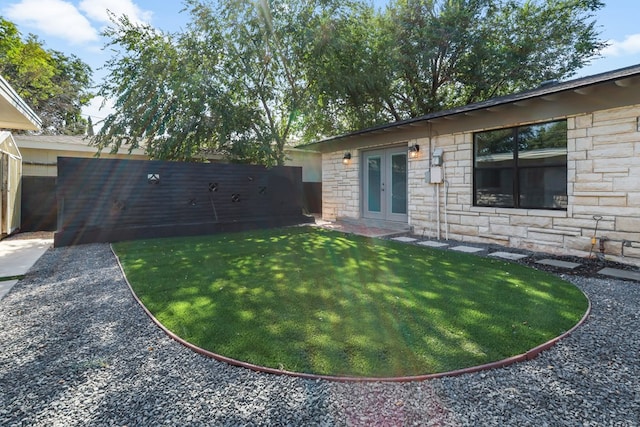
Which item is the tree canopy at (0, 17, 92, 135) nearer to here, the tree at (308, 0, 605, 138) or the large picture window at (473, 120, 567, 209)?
the tree at (308, 0, 605, 138)

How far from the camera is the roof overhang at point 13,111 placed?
475cm

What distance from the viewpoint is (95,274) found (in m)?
4.55

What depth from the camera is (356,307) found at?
10.3 ft

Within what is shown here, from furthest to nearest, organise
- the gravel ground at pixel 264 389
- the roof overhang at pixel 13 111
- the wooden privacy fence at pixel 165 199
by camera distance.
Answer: the wooden privacy fence at pixel 165 199, the roof overhang at pixel 13 111, the gravel ground at pixel 264 389

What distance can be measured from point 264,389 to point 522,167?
5.94 m

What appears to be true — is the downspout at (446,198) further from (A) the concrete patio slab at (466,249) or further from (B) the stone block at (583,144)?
(B) the stone block at (583,144)

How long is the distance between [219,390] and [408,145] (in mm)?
7023

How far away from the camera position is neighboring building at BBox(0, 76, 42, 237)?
18.8 feet

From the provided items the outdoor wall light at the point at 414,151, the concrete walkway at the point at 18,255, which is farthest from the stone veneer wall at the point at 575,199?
the concrete walkway at the point at 18,255

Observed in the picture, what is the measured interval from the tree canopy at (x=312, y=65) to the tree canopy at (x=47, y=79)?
7453mm

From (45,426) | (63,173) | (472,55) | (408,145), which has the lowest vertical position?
(45,426)

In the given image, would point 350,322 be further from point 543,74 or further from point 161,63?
point 543,74

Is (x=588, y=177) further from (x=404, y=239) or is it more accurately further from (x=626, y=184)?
(x=404, y=239)

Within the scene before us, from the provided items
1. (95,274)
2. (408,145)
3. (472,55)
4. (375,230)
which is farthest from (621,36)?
(95,274)
